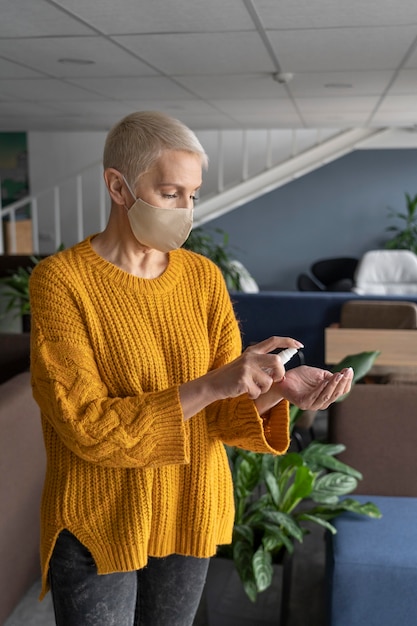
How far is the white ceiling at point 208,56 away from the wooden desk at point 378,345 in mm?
1492

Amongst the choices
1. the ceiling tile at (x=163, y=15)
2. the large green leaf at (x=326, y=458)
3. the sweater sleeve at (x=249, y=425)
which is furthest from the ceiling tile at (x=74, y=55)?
the sweater sleeve at (x=249, y=425)

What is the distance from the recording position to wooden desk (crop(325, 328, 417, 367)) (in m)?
3.36

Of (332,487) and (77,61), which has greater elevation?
(77,61)

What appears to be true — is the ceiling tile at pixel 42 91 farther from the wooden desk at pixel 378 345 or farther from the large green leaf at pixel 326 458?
the large green leaf at pixel 326 458

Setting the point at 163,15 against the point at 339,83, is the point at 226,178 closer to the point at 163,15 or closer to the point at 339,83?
the point at 339,83

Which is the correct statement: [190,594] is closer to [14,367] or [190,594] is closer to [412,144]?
[14,367]

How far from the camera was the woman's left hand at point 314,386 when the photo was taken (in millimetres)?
1096

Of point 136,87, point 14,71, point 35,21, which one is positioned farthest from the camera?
point 136,87

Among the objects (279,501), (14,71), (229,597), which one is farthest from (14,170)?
(229,597)

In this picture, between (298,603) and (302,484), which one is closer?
(302,484)

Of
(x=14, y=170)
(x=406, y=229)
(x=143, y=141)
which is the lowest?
(x=406, y=229)

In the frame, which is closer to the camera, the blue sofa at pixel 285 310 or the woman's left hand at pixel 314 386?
the woman's left hand at pixel 314 386

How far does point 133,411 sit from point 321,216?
7.89 m

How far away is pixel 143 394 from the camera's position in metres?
1.11
